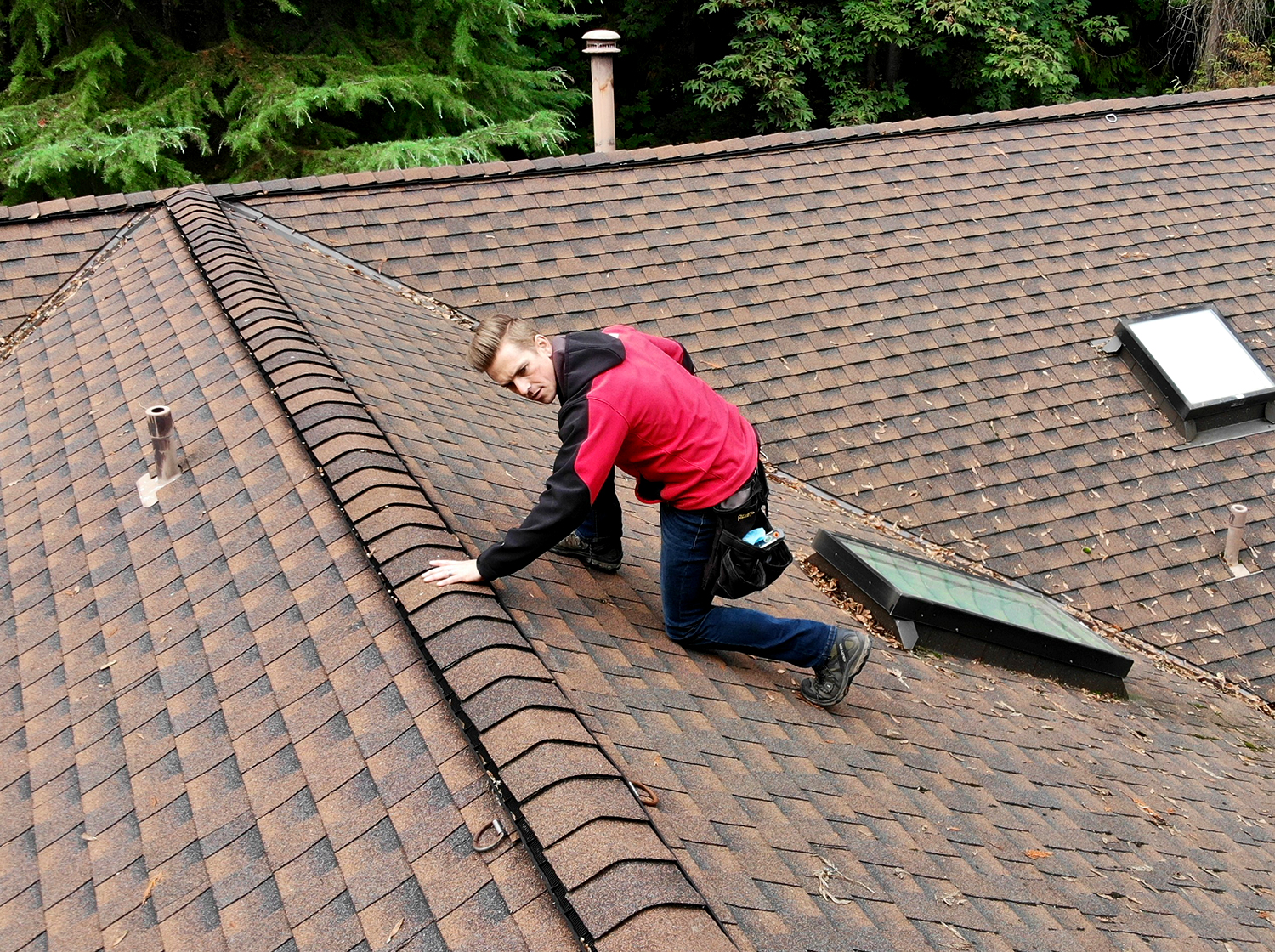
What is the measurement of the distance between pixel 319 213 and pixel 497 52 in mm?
9170

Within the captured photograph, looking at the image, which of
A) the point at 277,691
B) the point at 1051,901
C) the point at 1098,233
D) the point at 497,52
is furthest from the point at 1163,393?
the point at 497,52

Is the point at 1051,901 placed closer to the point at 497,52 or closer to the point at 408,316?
the point at 408,316

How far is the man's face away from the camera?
3.40 metres

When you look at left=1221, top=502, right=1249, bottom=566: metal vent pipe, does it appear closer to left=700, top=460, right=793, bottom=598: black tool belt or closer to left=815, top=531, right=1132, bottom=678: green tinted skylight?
left=815, top=531, right=1132, bottom=678: green tinted skylight

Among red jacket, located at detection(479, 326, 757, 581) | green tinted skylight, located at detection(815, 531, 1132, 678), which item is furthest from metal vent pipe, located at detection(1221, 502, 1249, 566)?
red jacket, located at detection(479, 326, 757, 581)

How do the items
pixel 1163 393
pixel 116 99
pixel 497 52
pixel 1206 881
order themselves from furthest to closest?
pixel 497 52 < pixel 116 99 < pixel 1163 393 < pixel 1206 881

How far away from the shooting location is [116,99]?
45.6 ft

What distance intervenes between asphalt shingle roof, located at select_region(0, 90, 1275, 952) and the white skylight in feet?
1.01

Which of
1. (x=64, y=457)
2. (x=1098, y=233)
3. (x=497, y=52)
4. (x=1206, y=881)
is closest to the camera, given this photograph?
(x=1206, y=881)

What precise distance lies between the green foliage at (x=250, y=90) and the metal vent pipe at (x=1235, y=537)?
9.40m

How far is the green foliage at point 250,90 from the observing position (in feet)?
42.1

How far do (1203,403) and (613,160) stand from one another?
490 centimetres

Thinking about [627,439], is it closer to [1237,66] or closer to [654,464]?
[654,464]

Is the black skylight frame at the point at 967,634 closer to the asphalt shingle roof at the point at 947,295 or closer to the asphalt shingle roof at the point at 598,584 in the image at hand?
Answer: the asphalt shingle roof at the point at 598,584
